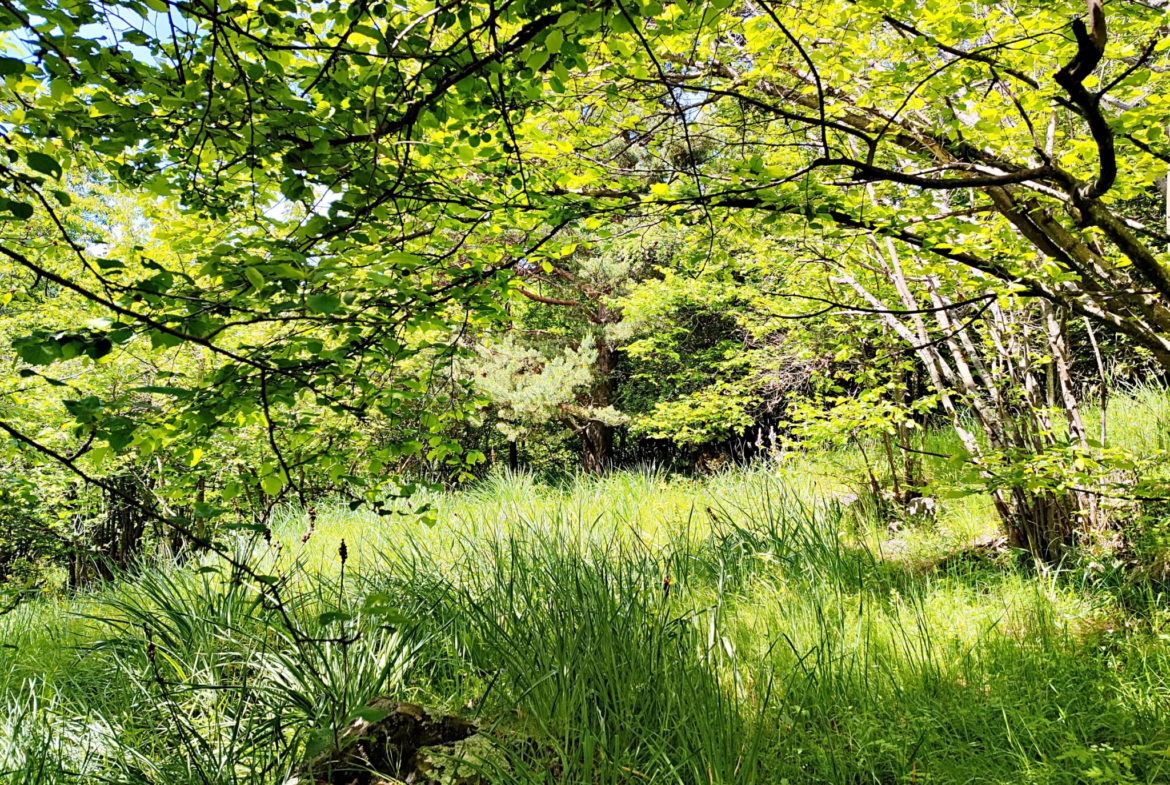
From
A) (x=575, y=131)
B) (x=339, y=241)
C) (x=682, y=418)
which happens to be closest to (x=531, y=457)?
(x=682, y=418)


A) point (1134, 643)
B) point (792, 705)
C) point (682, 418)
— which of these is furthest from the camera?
point (682, 418)

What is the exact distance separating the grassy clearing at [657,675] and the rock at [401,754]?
0.11 m

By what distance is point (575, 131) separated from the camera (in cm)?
290

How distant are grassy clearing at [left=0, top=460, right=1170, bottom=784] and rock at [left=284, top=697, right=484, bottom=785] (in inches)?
4.2

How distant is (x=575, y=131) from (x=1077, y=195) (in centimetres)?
192

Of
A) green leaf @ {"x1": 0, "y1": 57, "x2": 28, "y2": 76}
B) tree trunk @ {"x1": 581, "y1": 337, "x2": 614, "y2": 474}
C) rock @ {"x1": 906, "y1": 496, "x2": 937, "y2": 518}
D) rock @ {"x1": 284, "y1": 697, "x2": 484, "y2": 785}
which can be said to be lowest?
rock @ {"x1": 906, "y1": 496, "x2": 937, "y2": 518}

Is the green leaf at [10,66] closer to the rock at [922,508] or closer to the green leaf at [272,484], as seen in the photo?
the green leaf at [272,484]

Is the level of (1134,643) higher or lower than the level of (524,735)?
lower

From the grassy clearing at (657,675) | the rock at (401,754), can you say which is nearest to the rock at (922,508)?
the grassy clearing at (657,675)

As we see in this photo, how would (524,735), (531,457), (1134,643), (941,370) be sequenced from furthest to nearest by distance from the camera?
(531,457)
(941,370)
(1134,643)
(524,735)

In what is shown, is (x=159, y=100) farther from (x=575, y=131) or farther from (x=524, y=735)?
(x=524, y=735)

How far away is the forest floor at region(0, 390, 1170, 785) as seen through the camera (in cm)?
209

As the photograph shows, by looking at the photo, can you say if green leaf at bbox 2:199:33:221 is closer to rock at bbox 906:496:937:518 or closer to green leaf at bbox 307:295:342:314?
green leaf at bbox 307:295:342:314

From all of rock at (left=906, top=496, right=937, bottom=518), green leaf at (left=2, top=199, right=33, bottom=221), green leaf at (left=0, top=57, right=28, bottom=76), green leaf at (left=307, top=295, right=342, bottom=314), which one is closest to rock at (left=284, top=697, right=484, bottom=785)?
green leaf at (left=307, top=295, right=342, bottom=314)
